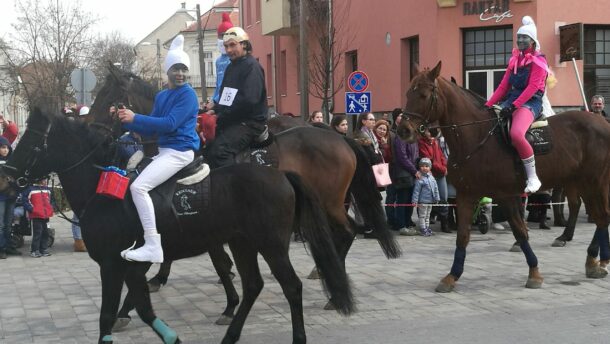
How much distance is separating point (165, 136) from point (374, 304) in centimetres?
304

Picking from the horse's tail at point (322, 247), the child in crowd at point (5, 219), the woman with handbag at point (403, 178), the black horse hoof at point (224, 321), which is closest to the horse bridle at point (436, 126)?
→ the horse's tail at point (322, 247)

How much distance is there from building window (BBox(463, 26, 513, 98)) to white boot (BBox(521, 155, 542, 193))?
47.0 feet

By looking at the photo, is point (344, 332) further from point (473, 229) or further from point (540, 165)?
point (473, 229)

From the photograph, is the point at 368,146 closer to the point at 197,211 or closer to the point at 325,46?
the point at 197,211

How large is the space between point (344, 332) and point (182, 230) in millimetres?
1809

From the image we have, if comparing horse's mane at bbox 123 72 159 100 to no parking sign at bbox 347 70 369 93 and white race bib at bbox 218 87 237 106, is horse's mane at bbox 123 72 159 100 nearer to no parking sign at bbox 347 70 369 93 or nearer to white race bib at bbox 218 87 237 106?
white race bib at bbox 218 87 237 106

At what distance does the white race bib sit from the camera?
8047mm

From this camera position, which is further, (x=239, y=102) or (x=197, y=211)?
(x=239, y=102)

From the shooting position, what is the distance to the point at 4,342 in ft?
23.2

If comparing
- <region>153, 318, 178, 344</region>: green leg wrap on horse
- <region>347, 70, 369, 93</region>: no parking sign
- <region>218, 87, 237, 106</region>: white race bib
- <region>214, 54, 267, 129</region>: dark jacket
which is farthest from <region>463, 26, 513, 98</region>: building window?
<region>153, 318, 178, 344</region>: green leg wrap on horse

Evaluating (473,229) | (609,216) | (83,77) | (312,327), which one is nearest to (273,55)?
(83,77)

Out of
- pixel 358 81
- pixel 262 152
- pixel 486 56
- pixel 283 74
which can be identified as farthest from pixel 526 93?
pixel 283 74

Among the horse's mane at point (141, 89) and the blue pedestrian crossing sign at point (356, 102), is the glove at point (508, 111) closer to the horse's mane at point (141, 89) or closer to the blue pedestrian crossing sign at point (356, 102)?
the horse's mane at point (141, 89)

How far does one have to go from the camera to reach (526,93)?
365 inches
